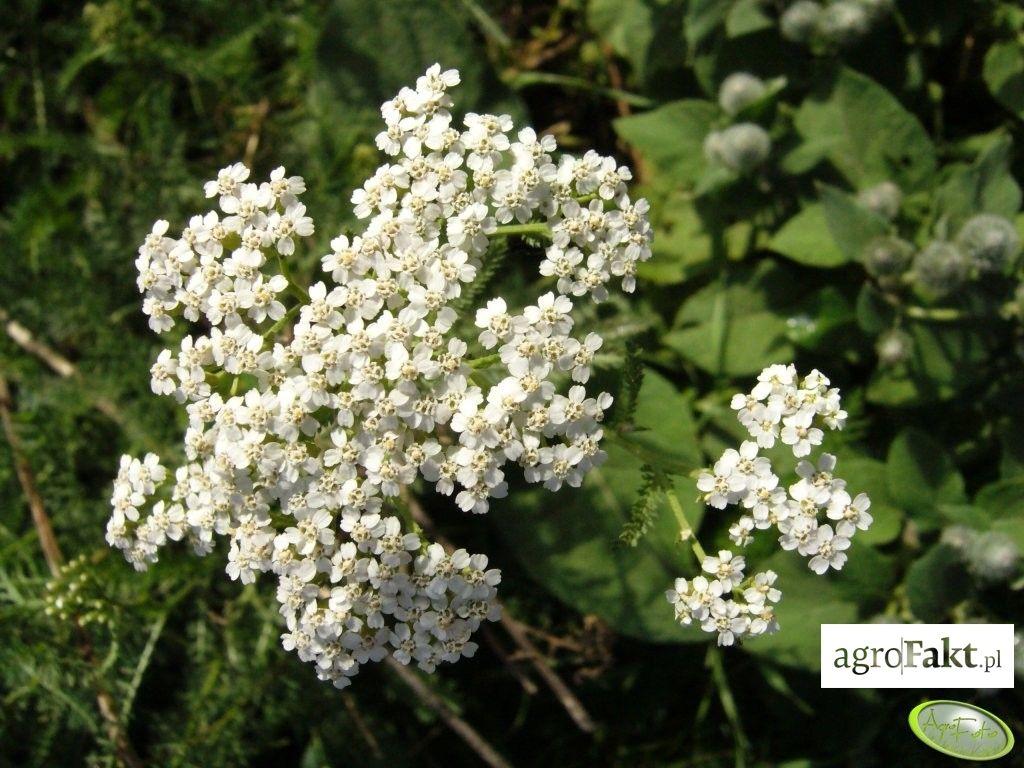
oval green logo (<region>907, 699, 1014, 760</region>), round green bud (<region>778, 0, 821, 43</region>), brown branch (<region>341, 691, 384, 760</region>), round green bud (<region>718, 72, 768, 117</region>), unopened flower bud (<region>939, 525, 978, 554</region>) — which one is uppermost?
round green bud (<region>778, 0, 821, 43</region>)

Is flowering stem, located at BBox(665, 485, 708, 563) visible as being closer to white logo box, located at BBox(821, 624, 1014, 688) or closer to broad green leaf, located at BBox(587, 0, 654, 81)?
white logo box, located at BBox(821, 624, 1014, 688)

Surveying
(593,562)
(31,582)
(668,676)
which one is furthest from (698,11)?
(31,582)

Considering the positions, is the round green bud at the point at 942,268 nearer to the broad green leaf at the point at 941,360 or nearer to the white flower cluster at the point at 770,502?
the broad green leaf at the point at 941,360

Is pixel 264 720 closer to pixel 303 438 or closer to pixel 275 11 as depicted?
pixel 303 438

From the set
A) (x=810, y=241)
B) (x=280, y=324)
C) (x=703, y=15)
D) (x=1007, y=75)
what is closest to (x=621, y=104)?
(x=703, y=15)

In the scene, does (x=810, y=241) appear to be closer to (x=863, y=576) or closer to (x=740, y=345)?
(x=740, y=345)

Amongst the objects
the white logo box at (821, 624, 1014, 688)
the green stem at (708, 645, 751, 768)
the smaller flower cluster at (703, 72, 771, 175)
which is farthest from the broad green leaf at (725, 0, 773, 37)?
the green stem at (708, 645, 751, 768)
